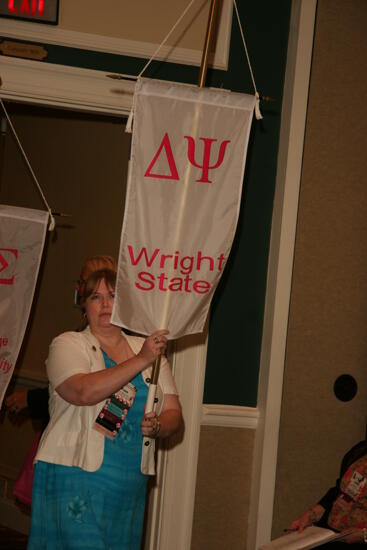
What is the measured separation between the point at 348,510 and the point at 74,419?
110 centimetres

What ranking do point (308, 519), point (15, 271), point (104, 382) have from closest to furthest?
point (104, 382), point (308, 519), point (15, 271)

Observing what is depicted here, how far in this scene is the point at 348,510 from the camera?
113 inches

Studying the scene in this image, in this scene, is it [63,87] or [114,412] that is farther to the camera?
[63,87]

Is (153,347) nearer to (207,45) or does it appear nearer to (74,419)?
(74,419)

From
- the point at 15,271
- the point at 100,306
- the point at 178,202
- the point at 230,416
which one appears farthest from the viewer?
the point at 230,416

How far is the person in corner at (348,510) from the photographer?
2.81m

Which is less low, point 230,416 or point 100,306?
point 100,306

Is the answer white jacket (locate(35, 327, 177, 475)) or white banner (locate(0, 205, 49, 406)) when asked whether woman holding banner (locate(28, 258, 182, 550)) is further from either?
white banner (locate(0, 205, 49, 406))

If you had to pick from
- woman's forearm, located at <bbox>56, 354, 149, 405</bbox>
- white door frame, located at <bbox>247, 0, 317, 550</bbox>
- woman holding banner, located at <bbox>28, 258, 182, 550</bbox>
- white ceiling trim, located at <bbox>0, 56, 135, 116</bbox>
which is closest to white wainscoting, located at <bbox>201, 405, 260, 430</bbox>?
white door frame, located at <bbox>247, 0, 317, 550</bbox>

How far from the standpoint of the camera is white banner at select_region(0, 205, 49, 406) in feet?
10.7

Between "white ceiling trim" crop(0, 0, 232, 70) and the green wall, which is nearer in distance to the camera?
"white ceiling trim" crop(0, 0, 232, 70)

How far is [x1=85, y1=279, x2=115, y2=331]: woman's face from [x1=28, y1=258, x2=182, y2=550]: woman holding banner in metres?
0.08

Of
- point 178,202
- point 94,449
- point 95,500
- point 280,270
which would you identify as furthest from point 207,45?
point 95,500

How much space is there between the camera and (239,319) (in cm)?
362
